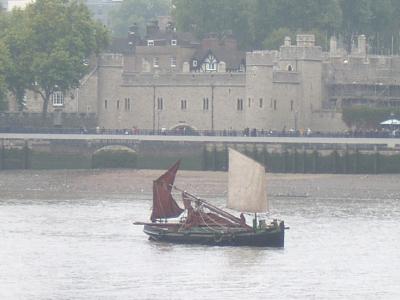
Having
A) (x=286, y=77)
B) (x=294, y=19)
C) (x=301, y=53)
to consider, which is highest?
(x=294, y=19)

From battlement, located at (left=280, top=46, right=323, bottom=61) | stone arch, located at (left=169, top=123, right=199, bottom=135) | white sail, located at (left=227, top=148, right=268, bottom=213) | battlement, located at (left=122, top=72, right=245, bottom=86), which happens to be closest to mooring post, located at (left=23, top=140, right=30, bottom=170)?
stone arch, located at (left=169, top=123, right=199, bottom=135)

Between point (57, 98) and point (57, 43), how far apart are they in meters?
5.81

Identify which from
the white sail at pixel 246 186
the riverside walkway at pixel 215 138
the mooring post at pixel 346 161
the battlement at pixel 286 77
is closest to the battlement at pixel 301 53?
the battlement at pixel 286 77

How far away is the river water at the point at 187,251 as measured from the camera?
241 ft

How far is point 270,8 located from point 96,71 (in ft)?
66.9

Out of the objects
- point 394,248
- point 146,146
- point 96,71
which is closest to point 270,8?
point 96,71

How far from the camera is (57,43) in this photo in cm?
13162

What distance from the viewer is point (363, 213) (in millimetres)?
95312

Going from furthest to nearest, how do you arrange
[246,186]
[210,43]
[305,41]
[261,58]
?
[210,43], [305,41], [261,58], [246,186]

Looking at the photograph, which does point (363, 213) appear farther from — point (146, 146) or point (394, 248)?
point (146, 146)

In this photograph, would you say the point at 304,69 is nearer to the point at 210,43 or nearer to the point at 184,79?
the point at 184,79

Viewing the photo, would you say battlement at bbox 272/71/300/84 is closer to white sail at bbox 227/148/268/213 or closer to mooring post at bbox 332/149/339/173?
mooring post at bbox 332/149/339/173

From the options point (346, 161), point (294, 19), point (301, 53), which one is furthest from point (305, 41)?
point (294, 19)

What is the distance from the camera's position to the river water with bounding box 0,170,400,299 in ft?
241
